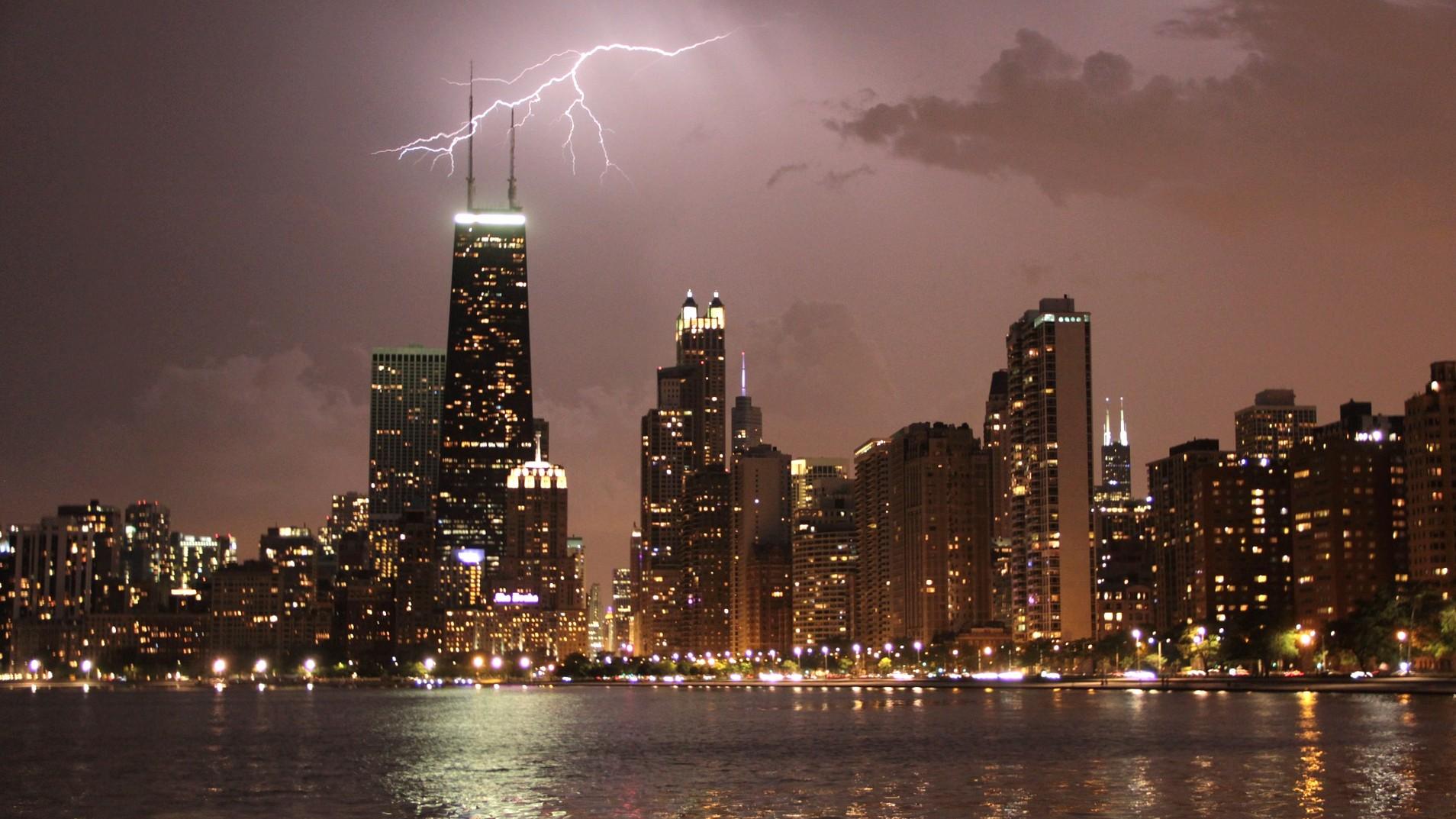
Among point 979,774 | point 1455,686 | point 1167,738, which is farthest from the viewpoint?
point 1455,686

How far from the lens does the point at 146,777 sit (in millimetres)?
88312

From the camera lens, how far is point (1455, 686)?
16375 centimetres

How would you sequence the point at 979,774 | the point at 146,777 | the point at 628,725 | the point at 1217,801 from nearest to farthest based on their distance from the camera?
1. the point at 1217,801
2. the point at 979,774
3. the point at 146,777
4. the point at 628,725

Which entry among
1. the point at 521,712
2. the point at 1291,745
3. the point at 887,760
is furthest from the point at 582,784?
the point at 521,712

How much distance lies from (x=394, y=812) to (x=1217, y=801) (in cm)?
2953

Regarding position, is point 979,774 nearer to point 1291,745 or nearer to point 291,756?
point 1291,745

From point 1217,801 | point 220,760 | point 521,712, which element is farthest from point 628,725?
point 1217,801

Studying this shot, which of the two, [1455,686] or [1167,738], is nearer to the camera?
[1167,738]

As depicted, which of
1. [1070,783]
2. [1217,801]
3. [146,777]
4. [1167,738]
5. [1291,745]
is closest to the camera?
[1217,801]

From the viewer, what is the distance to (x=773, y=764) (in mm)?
89688

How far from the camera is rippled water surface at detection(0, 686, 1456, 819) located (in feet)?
225

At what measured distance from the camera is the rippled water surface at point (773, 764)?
6856 cm

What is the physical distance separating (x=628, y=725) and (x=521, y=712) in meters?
32.5

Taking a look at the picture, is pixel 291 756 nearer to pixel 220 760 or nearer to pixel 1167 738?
pixel 220 760
